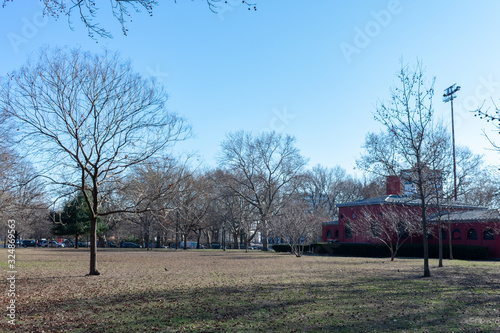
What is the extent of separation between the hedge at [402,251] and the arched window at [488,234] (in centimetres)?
191

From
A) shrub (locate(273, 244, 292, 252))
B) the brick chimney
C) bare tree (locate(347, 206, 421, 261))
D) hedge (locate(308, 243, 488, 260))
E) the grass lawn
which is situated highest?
the brick chimney

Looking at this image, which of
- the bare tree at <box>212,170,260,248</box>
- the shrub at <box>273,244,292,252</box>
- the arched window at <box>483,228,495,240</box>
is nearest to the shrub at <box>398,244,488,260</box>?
the arched window at <box>483,228,495,240</box>

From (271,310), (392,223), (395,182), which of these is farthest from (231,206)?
(271,310)

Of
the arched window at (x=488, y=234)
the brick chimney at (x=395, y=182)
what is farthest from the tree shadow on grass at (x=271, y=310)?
the arched window at (x=488, y=234)

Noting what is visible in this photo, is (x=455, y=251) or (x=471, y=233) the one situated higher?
(x=471, y=233)

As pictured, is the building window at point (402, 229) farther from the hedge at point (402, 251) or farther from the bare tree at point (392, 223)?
the hedge at point (402, 251)

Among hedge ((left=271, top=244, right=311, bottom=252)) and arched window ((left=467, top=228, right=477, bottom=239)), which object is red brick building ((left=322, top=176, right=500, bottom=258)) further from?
hedge ((left=271, top=244, right=311, bottom=252))

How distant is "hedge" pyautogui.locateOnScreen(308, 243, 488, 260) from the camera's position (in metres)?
29.5

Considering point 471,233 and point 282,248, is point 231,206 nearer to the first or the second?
point 282,248

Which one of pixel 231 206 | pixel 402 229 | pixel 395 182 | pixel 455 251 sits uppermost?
pixel 395 182

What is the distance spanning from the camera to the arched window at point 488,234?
30.4 m

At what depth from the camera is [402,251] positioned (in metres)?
32.7

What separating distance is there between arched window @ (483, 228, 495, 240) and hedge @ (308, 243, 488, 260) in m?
1.91

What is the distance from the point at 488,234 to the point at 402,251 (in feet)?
21.2
